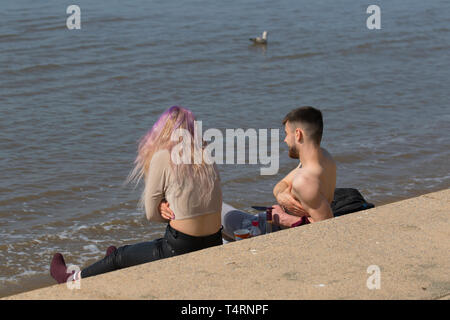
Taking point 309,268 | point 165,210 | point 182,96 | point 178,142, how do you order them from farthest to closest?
1. point 182,96
2. point 165,210
3. point 178,142
4. point 309,268

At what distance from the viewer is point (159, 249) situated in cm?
446

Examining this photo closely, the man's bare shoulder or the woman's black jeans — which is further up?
the man's bare shoulder

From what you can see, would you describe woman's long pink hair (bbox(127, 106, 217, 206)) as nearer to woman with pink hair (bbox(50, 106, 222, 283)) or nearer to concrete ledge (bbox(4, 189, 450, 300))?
woman with pink hair (bbox(50, 106, 222, 283))

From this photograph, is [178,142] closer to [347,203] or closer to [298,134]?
[298,134]

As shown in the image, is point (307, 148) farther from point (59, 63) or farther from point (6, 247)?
point (59, 63)

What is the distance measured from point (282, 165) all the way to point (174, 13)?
29.9 ft

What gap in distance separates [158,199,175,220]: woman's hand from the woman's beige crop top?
0.08ft

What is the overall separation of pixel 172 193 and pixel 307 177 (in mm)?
942

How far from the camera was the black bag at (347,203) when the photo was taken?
5043 mm

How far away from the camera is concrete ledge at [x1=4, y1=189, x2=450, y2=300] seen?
135 inches

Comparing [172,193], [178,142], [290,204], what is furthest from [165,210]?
[290,204]

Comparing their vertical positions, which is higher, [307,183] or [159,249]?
[307,183]

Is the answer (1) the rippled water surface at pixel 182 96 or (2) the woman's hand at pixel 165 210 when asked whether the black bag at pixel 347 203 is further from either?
(1) the rippled water surface at pixel 182 96

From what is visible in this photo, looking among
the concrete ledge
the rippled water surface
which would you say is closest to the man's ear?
the concrete ledge
